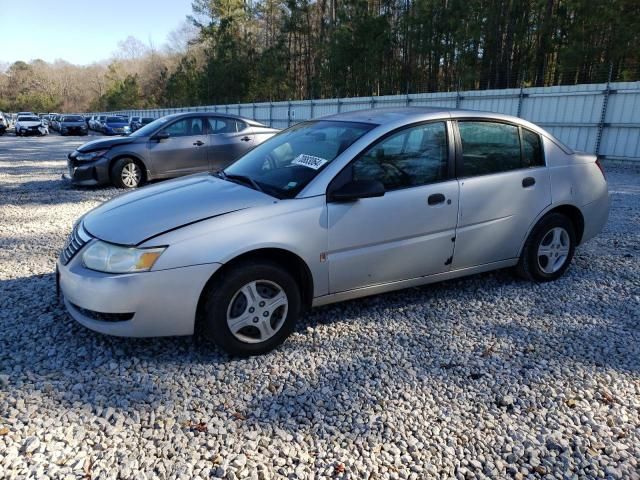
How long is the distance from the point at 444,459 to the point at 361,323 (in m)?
1.47

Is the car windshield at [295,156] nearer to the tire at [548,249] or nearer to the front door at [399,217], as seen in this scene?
the front door at [399,217]

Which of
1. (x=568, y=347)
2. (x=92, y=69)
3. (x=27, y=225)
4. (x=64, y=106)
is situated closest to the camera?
(x=568, y=347)

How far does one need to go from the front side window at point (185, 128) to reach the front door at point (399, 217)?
7034 millimetres

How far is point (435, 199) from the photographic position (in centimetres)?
367

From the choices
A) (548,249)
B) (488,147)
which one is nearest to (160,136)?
(488,147)

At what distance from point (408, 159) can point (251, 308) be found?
65.4 inches

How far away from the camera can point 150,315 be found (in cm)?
290

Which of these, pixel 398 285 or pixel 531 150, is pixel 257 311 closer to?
pixel 398 285

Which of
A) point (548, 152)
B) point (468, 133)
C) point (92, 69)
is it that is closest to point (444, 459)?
point (468, 133)

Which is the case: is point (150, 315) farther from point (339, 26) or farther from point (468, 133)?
point (339, 26)

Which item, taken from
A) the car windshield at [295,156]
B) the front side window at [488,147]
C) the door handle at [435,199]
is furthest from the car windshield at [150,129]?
the door handle at [435,199]

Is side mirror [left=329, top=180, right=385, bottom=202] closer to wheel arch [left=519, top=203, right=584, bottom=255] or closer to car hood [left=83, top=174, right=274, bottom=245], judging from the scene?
car hood [left=83, top=174, right=274, bottom=245]

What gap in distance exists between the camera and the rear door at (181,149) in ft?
31.0

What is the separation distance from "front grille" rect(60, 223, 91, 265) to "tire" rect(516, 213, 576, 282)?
364cm
